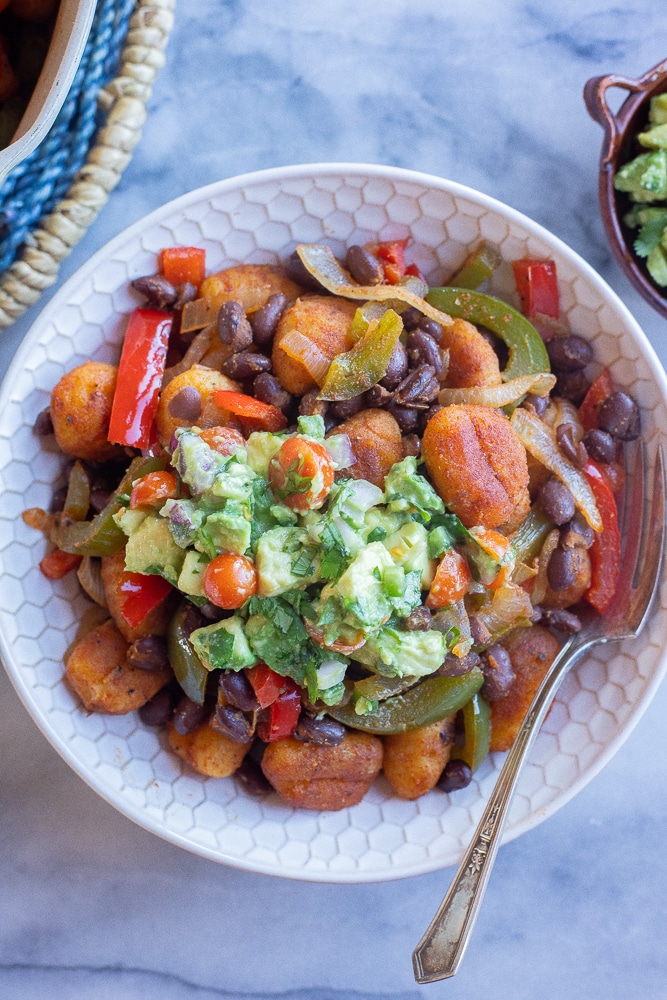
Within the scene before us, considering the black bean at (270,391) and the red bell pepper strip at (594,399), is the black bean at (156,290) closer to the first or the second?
the black bean at (270,391)

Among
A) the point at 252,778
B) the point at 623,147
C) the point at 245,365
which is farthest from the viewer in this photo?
the point at 623,147

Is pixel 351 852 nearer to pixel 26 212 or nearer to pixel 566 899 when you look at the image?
pixel 566 899

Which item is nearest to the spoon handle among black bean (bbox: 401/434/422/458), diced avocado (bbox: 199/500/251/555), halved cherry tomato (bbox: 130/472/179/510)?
black bean (bbox: 401/434/422/458)

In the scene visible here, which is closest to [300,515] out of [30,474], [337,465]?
[337,465]

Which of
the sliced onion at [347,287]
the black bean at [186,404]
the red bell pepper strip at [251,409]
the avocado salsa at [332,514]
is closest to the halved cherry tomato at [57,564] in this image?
the avocado salsa at [332,514]

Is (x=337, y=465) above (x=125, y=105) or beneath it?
beneath

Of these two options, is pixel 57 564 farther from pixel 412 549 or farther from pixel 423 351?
pixel 423 351

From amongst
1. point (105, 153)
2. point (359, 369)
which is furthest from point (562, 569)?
point (105, 153)
